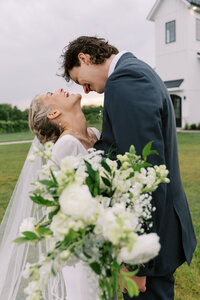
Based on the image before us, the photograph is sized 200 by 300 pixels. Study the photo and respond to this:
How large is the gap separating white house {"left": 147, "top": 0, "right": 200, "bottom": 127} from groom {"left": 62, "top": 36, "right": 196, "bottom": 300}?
20538mm

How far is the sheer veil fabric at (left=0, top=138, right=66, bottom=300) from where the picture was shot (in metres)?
2.71

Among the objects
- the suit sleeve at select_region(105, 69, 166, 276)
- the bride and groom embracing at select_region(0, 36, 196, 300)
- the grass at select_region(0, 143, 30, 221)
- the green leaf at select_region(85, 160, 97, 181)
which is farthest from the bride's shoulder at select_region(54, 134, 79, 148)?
the grass at select_region(0, 143, 30, 221)

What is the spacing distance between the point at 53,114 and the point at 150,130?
4.08 feet

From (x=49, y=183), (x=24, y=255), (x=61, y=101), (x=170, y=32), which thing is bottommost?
(x=24, y=255)

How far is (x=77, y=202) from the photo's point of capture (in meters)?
0.93

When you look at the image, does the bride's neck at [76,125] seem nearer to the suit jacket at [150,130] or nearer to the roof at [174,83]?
the suit jacket at [150,130]

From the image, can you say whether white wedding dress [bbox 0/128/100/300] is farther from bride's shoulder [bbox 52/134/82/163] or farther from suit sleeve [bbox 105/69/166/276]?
suit sleeve [bbox 105/69/166/276]

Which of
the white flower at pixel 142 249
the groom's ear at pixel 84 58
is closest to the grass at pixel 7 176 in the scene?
the groom's ear at pixel 84 58

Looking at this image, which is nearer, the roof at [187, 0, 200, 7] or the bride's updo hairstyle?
the bride's updo hairstyle

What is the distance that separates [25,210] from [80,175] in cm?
188

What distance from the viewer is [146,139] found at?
1.51 m

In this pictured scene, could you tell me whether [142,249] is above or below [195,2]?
below

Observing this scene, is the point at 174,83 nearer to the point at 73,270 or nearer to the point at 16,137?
the point at 16,137

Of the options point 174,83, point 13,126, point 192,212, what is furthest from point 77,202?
point 13,126
